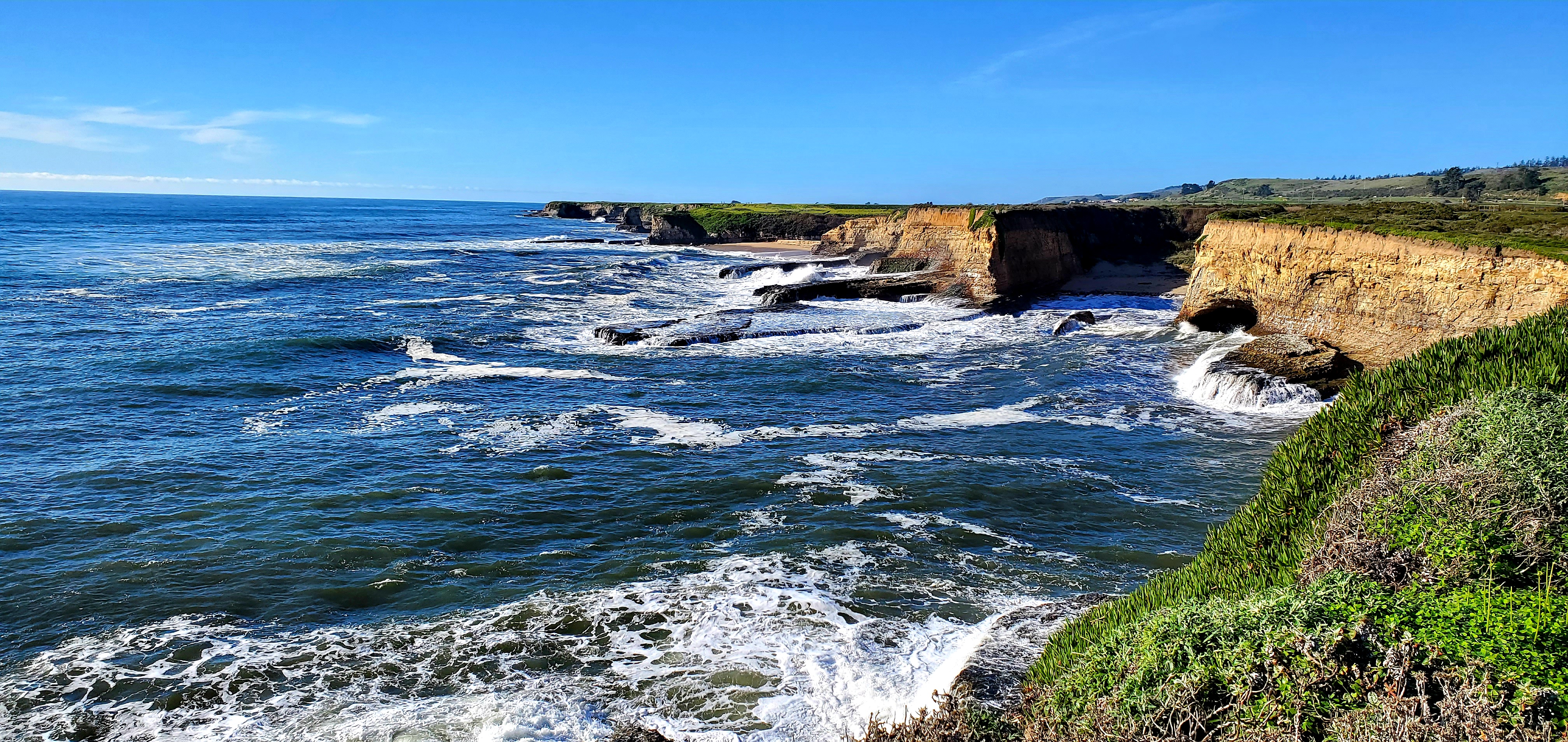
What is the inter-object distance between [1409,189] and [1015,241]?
77.0 m

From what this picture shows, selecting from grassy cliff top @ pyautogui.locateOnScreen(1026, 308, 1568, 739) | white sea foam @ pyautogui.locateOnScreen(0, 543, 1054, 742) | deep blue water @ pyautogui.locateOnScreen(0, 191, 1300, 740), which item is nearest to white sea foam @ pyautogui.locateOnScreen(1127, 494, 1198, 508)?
deep blue water @ pyautogui.locateOnScreen(0, 191, 1300, 740)

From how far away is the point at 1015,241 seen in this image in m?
41.9

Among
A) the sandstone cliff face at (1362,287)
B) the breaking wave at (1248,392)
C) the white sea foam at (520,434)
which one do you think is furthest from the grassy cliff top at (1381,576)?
the breaking wave at (1248,392)

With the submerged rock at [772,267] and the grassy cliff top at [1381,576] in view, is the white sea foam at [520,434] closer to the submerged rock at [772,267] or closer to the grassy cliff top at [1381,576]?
the grassy cliff top at [1381,576]

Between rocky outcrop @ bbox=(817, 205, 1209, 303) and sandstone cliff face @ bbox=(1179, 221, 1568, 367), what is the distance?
33.8 feet

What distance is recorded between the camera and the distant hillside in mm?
64438

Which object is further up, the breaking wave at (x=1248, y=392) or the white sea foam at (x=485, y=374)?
the breaking wave at (x=1248, y=392)

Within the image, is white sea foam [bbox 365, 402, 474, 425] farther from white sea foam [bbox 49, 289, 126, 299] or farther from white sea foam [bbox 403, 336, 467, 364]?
white sea foam [bbox 49, 289, 126, 299]

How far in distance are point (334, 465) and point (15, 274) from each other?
42974 mm

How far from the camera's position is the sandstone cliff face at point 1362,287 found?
63.7ft

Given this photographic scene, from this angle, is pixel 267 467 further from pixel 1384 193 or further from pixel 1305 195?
pixel 1305 195

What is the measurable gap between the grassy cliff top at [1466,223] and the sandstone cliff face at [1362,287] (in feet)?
1.34

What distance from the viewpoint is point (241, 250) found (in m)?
67.6

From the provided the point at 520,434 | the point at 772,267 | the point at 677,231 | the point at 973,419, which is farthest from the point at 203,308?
the point at 677,231
